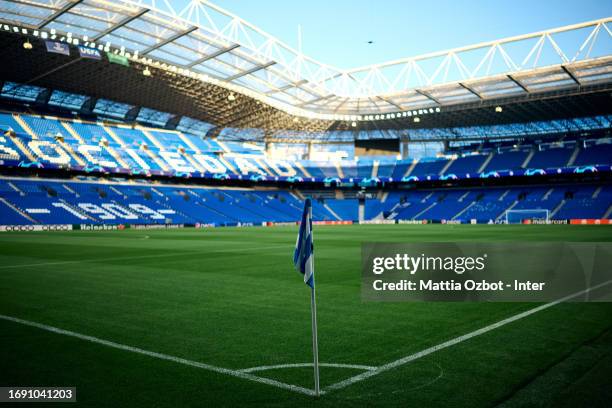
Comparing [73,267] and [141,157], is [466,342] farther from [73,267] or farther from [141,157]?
[141,157]

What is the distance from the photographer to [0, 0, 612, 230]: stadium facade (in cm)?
4228

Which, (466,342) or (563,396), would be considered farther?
(466,342)

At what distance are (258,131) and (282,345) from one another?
72667 millimetres

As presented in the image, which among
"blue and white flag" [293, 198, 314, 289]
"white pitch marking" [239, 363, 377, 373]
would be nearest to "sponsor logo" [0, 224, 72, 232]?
"white pitch marking" [239, 363, 377, 373]

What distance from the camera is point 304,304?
930 cm

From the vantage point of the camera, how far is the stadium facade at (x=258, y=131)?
42281 mm

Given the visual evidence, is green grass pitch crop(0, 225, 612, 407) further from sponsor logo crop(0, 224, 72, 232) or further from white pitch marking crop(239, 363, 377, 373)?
sponsor logo crop(0, 224, 72, 232)

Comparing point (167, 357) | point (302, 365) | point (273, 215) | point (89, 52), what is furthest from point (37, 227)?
point (302, 365)

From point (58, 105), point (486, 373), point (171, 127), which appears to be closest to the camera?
point (486, 373)

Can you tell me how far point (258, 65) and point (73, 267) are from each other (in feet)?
116

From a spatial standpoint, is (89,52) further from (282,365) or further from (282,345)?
(282,365)

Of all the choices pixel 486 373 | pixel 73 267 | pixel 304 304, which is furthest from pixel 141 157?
pixel 486 373

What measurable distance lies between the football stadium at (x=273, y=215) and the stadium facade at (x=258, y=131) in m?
0.36

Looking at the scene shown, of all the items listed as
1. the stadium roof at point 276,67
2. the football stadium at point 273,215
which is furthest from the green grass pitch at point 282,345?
the stadium roof at point 276,67
